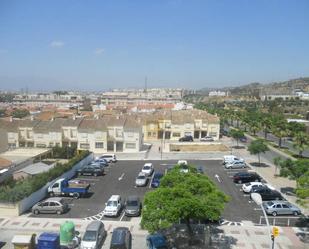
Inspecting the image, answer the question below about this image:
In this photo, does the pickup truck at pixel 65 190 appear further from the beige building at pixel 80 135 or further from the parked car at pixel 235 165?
the beige building at pixel 80 135

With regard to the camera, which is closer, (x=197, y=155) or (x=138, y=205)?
(x=138, y=205)

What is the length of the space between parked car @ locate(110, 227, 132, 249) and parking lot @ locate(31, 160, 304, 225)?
5.40 m

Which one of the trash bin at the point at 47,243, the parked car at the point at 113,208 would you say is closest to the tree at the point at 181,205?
the trash bin at the point at 47,243

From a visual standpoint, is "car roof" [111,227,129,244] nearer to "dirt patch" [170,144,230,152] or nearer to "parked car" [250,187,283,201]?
"parked car" [250,187,283,201]

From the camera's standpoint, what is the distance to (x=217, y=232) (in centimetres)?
2566

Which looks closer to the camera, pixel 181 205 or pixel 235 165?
pixel 181 205

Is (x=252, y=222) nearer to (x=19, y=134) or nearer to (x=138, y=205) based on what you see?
(x=138, y=205)

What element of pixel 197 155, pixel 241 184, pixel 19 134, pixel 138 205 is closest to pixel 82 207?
pixel 138 205

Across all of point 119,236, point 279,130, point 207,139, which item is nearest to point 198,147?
point 207,139

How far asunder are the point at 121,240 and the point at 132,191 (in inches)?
594

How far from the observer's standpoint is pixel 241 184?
1551 inches

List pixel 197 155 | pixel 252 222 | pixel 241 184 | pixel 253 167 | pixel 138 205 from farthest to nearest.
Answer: pixel 197 155 → pixel 253 167 → pixel 241 184 → pixel 138 205 → pixel 252 222

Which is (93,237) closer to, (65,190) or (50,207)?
(50,207)

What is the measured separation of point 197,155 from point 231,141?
19.2 metres
